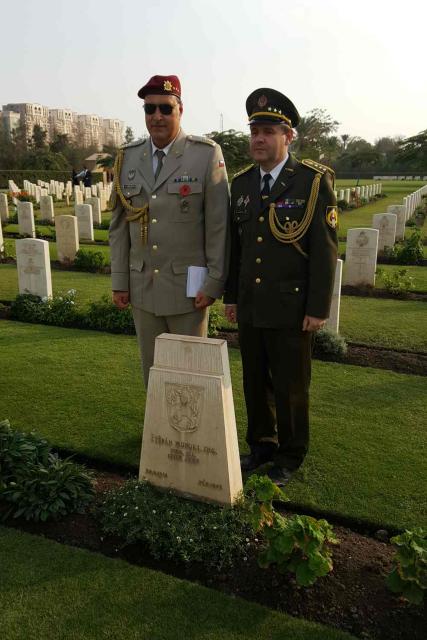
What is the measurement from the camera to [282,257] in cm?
296

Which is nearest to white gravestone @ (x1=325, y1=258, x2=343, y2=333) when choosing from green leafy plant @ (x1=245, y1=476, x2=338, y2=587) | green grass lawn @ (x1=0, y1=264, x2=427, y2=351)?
green grass lawn @ (x1=0, y1=264, x2=427, y2=351)

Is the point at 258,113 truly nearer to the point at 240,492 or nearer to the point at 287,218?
the point at 287,218

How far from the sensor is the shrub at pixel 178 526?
99.2 inches

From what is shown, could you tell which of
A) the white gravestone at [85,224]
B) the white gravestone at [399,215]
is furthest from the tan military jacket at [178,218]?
the white gravestone at [399,215]

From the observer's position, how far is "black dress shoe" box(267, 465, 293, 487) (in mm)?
3197

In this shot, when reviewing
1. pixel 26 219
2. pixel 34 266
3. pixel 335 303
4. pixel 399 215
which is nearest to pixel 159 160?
pixel 335 303

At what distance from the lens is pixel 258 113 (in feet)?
9.23

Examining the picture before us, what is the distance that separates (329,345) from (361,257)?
3.45 m

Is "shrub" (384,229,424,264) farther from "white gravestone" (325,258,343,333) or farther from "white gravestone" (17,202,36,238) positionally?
"white gravestone" (17,202,36,238)

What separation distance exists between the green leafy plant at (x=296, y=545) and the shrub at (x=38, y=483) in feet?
3.38

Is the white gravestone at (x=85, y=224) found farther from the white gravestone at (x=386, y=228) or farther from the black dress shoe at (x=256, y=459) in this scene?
the black dress shoe at (x=256, y=459)

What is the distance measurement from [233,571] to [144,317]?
4.93ft

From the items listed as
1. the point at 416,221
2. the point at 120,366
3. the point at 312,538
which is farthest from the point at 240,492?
the point at 416,221

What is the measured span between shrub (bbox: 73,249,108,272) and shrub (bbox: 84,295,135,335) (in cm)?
358
